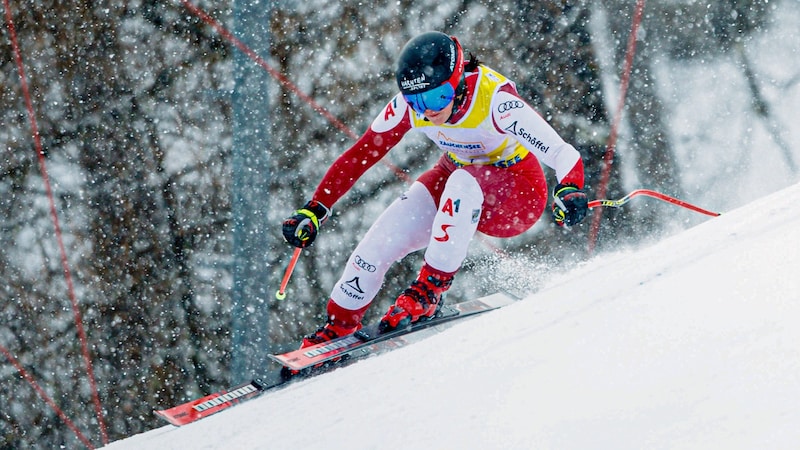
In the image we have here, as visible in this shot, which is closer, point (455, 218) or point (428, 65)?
point (428, 65)

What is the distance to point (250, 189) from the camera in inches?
300

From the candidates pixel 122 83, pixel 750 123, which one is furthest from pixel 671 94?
pixel 122 83

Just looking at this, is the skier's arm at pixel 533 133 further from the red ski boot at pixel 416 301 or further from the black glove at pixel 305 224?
the black glove at pixel 305 224

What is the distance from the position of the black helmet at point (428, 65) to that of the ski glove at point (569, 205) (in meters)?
0.52

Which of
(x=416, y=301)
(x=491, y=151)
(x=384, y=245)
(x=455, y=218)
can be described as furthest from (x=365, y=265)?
(x=491, y=151)

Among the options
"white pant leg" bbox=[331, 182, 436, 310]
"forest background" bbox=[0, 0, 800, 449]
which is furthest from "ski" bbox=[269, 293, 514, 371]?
"forest background" bbox=[0, 0, 800, 449]

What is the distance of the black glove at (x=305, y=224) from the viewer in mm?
3193

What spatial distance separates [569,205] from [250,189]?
5.09 m

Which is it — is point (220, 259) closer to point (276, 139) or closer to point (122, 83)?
point (276, 139)

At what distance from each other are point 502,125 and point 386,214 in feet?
1.91

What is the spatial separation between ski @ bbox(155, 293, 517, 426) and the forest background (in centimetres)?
748

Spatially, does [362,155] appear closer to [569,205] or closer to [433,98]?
[433,98]

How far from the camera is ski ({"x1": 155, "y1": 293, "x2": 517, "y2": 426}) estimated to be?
2.99m

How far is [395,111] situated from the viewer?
325cm
